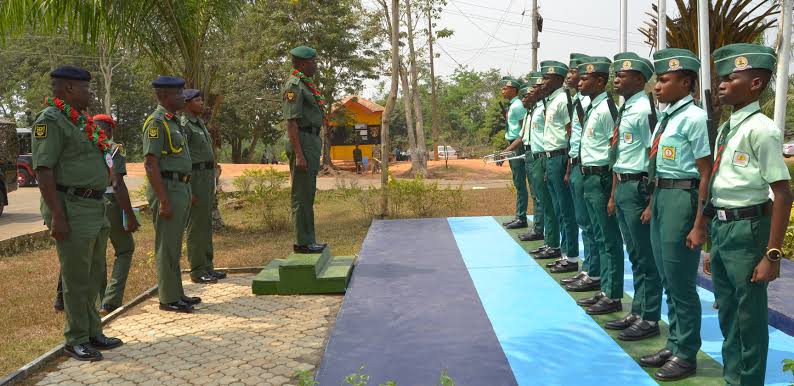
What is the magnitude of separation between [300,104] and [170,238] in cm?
173

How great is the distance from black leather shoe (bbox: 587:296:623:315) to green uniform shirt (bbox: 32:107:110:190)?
356 cm

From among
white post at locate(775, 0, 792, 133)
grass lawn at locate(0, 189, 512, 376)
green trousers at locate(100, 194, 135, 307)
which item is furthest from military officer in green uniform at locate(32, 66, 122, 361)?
white post at locate(775, 0, 792, 133)

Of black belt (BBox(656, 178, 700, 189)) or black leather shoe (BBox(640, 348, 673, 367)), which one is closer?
black belt (BBox(656, 178, 700, 189))

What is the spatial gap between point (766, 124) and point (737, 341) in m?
1.04

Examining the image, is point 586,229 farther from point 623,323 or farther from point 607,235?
point 623,323

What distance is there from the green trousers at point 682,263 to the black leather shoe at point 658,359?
0.26ft

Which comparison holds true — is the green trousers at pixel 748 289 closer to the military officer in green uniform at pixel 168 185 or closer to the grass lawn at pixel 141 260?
the military officer in green uniform at pixel 168 185

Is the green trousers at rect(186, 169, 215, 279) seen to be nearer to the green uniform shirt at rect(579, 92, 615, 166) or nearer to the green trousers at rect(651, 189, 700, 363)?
the green uniform shirt at rect(579, 92, 615, 166)

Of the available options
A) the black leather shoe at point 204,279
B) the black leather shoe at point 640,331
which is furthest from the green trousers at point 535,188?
the black leather shoe at point 204,279

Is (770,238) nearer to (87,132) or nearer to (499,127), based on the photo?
(87,132)

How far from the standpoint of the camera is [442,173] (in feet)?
91.8

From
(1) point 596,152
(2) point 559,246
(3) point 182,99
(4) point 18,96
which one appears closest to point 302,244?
(3) point 182,99

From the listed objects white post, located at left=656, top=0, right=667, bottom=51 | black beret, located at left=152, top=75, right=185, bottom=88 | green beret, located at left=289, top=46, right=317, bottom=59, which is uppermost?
white post, located at left=656, top=0, right=667, bottom=51

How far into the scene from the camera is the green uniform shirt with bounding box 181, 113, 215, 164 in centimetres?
634
